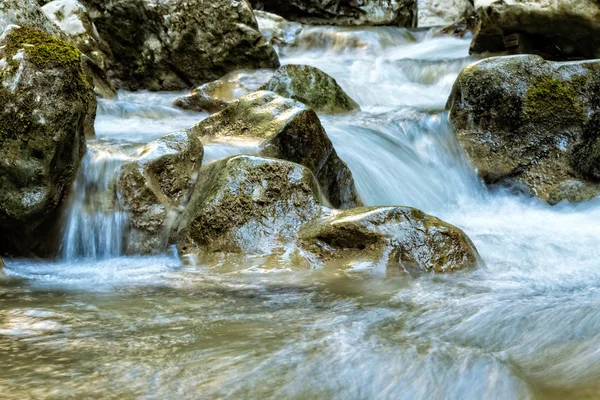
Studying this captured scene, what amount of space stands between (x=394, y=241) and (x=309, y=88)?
4.87 m

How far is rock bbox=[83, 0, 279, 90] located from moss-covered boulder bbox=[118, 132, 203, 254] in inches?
235

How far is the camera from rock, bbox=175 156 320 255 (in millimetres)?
4555

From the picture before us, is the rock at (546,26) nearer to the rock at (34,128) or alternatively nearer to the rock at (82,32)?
the rock at (82,32)

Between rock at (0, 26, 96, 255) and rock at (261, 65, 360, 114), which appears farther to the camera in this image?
rock at (261, 65, 360, 114)

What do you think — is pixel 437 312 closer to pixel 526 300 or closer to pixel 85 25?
pixel 526 300

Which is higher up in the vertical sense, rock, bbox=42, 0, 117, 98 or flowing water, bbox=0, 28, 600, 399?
rock, bbox=42, 0, 117, 98

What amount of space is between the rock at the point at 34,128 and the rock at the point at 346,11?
13147mm

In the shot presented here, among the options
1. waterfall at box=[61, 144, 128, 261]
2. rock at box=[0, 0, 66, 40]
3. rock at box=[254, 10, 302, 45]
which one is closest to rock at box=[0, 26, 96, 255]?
waterfall at box=[61, 144, 128, 261]

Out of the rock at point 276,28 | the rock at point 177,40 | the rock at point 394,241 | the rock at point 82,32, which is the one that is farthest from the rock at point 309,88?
the rock at point 276,28

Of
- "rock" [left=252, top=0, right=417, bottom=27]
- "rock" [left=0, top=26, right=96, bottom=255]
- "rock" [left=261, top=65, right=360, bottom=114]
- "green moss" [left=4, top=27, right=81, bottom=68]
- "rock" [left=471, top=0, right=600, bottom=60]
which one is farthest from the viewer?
"rock" [left=252, top=0, right=417, bottom=27]

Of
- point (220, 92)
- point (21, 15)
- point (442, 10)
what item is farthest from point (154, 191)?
point (442, 10)

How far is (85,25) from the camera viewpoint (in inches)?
380

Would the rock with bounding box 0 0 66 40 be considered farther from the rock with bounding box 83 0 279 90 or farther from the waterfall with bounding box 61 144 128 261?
the rock with bounding box 83 0 279 90

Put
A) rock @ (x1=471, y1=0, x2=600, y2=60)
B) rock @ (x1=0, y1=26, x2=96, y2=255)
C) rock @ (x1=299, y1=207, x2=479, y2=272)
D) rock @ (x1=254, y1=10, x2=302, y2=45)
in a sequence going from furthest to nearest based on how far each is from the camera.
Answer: rock @ (x1=254, y1=10, x2=302, y2=45) < rock @ (x1=471, y1=0, x2=600, y2=60) < rock @ (x1=0, y1=26, x2=96, y2=255) < rock @ (x1=299, y1=207, x2=479, y2=272)
